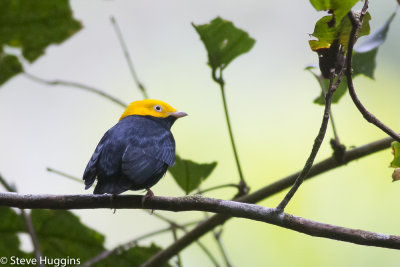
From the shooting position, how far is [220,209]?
2.39m

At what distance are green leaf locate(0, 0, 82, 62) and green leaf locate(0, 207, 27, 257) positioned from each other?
1.45 metres

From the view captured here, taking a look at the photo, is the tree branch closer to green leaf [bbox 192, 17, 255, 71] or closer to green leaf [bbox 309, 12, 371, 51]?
green leaf [bbox 309, 12, 371, 51]

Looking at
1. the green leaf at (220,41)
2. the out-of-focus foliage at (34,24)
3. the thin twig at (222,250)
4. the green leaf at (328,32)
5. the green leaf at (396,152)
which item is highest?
the out-of-focus foliage at (34,24)

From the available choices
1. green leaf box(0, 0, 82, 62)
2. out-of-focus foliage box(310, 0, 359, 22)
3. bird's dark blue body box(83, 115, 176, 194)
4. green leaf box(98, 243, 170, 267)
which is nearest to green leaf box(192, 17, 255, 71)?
bird's dark blue body box(83, 115, 176, 194)

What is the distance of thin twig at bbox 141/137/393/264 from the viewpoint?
3080mm

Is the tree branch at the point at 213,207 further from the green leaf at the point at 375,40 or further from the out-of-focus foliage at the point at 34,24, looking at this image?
the out-of-focus foliage at the point at 34,24

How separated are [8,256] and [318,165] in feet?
8.13

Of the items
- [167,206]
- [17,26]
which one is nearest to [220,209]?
[167,206]

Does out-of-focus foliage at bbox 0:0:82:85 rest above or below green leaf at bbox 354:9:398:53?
above

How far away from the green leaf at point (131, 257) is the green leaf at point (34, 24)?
1.91 metres

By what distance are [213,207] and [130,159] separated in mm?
877

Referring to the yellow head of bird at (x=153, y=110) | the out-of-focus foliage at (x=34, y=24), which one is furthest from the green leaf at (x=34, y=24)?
the yellow head of bird at (x=153, y=110)

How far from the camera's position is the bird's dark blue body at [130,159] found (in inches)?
118

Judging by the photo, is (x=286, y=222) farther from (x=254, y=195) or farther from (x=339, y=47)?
(x=254, y=195)
